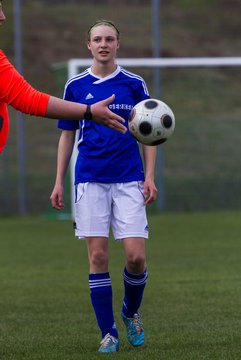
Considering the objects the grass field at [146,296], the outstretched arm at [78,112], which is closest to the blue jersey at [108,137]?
the outstretched arm at [78,112]

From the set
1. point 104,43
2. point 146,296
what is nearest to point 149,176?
point 104,43

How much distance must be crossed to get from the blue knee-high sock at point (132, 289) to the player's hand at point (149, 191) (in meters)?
0.50

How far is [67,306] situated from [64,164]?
220cm

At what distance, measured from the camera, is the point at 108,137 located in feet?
20.1

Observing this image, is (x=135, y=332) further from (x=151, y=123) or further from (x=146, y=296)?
(x=146, y=296)

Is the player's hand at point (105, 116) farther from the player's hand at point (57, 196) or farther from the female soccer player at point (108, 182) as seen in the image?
the player's hand at point (57, 196)

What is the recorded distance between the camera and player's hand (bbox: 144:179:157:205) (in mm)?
6086

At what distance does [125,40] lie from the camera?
2214 centimetres

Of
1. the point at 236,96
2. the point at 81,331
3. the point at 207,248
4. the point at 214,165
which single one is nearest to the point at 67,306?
the point at 81,331

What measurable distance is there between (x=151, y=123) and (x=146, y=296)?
10.4 feet

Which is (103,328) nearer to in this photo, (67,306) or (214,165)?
(67,306)

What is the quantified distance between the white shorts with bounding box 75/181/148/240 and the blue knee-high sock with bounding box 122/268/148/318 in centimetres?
30

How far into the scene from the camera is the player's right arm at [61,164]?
20.6 feet

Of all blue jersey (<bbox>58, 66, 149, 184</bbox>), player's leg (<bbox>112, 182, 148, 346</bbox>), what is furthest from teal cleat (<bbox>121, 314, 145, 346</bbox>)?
blue jersey (<bbox>58, 66, 149, 184</bbox>)
